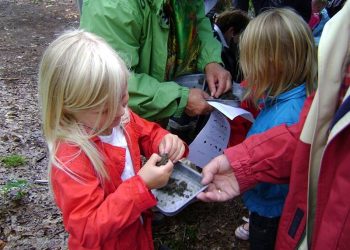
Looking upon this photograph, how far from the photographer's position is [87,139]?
1734 mm

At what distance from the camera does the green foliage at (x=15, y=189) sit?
3.10 meters

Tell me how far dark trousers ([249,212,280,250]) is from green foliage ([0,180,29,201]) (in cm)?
177

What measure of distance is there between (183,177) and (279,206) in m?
0.55

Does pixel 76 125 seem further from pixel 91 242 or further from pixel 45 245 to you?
pixel 45 245

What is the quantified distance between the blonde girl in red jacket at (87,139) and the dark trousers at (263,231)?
0.76 m

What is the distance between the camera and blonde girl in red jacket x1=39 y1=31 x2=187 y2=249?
1650mm

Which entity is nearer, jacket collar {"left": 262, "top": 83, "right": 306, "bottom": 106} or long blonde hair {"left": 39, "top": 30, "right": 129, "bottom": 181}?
long blonde hair {"left": 39, "top": 30, "right": 129, "bottom": 181}

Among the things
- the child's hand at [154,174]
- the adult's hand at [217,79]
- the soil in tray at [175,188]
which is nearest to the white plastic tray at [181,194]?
the soil in tray at [175,188]

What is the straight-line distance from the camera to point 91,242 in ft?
5.56

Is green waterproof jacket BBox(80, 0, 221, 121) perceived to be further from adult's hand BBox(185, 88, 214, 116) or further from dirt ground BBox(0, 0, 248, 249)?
dirt ground BBox(0, 0, 248, 249)

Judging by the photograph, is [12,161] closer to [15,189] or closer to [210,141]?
[15,189]

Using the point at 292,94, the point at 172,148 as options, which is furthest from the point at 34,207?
the point at 292,94

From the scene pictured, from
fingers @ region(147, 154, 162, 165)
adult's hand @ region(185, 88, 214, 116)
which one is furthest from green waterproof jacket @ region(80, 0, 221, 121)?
fingers @ region(147, 154, 162, 165)

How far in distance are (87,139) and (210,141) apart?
3.37 ft
